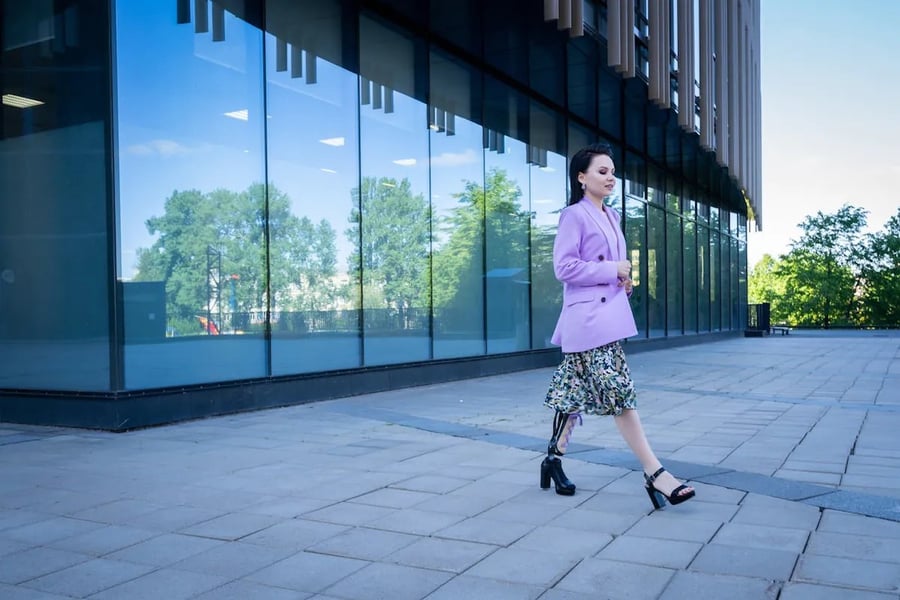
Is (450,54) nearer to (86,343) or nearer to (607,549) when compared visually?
(86,343)

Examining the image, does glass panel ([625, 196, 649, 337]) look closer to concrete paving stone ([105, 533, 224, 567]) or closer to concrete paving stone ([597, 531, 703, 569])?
concrete paving stone ([597, 531, 703, 569])

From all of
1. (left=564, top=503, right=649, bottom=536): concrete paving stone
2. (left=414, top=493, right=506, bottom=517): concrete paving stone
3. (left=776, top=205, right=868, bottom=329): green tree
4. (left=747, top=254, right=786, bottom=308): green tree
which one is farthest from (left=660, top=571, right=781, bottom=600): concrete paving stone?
(left=747, top=254, right=786, bottom=308): green tree

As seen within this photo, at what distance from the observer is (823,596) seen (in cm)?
296

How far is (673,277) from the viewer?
23.2 m

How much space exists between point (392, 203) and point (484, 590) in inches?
329

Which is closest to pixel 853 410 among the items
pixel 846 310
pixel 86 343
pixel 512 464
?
pixel 512 464

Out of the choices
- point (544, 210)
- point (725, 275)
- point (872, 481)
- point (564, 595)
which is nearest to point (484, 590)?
point (564, 595)

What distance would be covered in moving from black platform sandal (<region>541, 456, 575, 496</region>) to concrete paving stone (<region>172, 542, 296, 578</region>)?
5.35 feet

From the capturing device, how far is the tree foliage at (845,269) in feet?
190

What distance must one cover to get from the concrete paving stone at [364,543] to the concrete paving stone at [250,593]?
47cm

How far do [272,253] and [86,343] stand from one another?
7.53 ft

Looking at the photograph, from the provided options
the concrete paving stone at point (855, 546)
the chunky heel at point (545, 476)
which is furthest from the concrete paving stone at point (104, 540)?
the concrete paving stone at point (855, 546)

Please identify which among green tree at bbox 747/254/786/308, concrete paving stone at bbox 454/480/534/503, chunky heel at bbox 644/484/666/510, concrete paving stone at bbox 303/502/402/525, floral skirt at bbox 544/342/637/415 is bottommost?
concrete paving stone at bbox 454/480/534/503

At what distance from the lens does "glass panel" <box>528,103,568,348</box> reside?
48.1ft
